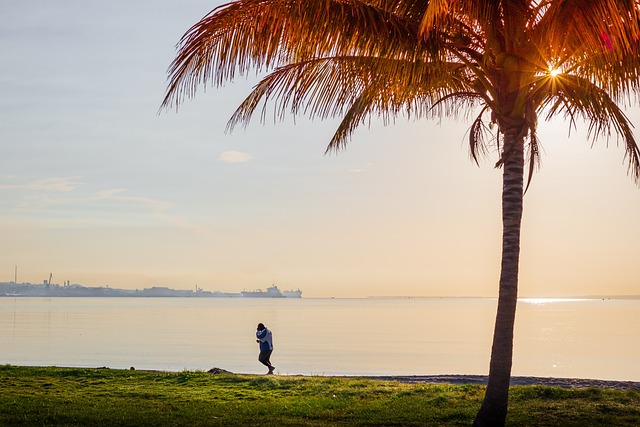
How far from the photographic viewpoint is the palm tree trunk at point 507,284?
11.2 metres

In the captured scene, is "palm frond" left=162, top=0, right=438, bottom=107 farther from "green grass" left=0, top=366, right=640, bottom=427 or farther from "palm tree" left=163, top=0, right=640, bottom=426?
"green grass" left=0, top=366, right=640, bottom=427

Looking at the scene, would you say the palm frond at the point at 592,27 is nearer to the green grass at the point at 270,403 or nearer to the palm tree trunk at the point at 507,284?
the palm tree trunk at the point at 507,284

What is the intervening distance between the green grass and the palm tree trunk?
48.2 inches

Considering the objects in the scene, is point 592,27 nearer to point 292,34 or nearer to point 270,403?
point 292,34

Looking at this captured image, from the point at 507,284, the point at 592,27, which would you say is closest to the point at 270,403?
the point at 507,284

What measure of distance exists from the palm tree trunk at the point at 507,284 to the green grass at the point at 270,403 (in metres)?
1.22

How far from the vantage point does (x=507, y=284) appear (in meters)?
11.3

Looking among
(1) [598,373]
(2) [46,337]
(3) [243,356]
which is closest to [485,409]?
(1) [598,373]

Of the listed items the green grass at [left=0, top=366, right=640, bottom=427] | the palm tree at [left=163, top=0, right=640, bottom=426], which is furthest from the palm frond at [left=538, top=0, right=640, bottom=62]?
the green grass at [left=0, top=366, right=640, bottom=427]

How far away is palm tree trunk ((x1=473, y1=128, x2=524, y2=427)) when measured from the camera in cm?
1125

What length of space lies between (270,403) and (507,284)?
5.71 m

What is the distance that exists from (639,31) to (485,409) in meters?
5.91

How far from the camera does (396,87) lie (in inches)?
515

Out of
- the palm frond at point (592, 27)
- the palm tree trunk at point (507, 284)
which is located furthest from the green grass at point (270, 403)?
the palm frond at point (592, 27)
